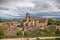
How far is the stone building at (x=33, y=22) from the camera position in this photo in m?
2.98

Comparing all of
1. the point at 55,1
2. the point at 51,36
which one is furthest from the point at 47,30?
the point at 55,1

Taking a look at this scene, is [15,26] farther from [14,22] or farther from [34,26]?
[34,26]

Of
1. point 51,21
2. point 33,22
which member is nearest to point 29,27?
point 33,22

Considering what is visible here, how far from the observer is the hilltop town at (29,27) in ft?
9.75

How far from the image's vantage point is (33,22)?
300 cm

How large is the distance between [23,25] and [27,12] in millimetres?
258

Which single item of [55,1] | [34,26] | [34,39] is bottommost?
[34,39]

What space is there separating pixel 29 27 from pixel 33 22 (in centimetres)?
12

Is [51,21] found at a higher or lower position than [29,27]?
higher

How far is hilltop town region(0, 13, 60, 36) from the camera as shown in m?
2.97

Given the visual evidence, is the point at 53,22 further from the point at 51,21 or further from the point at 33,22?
the point at 33,22

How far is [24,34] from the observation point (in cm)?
300

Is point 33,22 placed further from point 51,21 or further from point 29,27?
point 51,21

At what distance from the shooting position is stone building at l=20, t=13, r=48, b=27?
2977 mm
